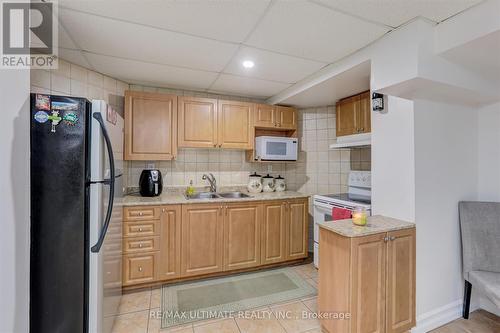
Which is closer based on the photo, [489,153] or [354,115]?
[489,153]

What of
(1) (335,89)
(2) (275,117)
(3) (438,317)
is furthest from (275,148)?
(3) (438,317)

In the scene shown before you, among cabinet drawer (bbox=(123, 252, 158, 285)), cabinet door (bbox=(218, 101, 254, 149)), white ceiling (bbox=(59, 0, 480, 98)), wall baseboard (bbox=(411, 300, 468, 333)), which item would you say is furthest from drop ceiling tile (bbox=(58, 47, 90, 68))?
wall baseboard (bbox=(411, 300, 468, 333))

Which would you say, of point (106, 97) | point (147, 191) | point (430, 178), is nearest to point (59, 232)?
point (147, 191)

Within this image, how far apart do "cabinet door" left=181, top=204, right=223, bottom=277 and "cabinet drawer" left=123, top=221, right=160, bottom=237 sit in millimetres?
275

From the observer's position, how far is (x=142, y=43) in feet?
6.00

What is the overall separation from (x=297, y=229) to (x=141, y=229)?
1.82 metres

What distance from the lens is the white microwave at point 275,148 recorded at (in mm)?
3022

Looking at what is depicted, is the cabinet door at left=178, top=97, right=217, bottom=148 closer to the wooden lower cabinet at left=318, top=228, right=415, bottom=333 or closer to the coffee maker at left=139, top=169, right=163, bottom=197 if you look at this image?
the coffee maker at left=139, top=169, right=163, bottom=197

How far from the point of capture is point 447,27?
1.53m

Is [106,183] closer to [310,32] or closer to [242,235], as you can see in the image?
[242,235]

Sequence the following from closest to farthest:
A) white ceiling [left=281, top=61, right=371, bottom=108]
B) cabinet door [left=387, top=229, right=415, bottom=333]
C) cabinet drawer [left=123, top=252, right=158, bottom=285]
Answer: cabinet door [left=387, top=229, right=415, bottom=333], white ceiling [left=281, top=61, right=371, bottom=108], cabinet drawer [left=123, top=252, right=158, bottom=285]

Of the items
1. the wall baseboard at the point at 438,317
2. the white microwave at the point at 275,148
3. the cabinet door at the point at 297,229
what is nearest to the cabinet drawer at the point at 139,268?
the cabinet door at the point at 297,229

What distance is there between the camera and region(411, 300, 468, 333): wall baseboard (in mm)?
1729

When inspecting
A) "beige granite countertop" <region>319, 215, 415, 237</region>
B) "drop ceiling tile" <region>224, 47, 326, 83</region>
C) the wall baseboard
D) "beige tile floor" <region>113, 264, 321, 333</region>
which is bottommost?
"beige tile floor" <region>113, 264, 321, 333</region>
